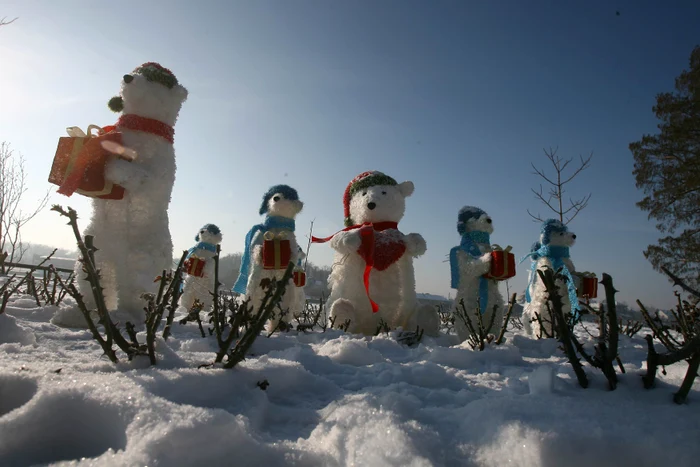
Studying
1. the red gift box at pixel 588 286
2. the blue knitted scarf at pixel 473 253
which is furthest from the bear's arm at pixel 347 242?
the red gift box at pixel 588 286

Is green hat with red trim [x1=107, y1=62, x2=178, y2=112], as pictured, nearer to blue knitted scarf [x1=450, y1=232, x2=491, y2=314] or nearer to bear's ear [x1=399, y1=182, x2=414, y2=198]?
bear's ear [x1=399, y1=182, x2=414, y2=198]

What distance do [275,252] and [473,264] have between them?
245 centimetres

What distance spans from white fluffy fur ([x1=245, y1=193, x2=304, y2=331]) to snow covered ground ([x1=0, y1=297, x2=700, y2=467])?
9.09 ft

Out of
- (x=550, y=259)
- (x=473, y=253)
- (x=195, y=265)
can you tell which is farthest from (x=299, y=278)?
(x=195, y=265)

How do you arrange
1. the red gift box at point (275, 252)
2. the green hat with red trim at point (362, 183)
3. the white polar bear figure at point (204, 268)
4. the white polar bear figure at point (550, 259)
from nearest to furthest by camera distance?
the red gift box at point (275, 252)
the green hat with red trim at point (362, 183)
the white polar bear figure at point (550, 259)
the white polar bear figure at point (204, 268)

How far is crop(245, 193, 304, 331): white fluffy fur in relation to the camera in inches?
175

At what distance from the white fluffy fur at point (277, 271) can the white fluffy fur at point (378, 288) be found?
1.52 feet

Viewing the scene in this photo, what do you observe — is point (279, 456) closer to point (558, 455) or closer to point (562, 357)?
point (558, 455)

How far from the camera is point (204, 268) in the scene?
7980mm

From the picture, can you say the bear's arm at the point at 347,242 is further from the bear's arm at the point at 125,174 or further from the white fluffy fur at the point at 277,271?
the bear's arm at the point at 125,174

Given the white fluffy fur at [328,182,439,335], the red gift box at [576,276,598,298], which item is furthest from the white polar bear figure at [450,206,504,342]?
the red gift box at [576,276,598,298]

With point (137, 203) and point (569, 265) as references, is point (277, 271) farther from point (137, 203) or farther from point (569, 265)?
point (569, 265)

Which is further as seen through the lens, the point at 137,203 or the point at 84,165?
the point at 137,203

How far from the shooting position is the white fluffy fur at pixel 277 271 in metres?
4.45
